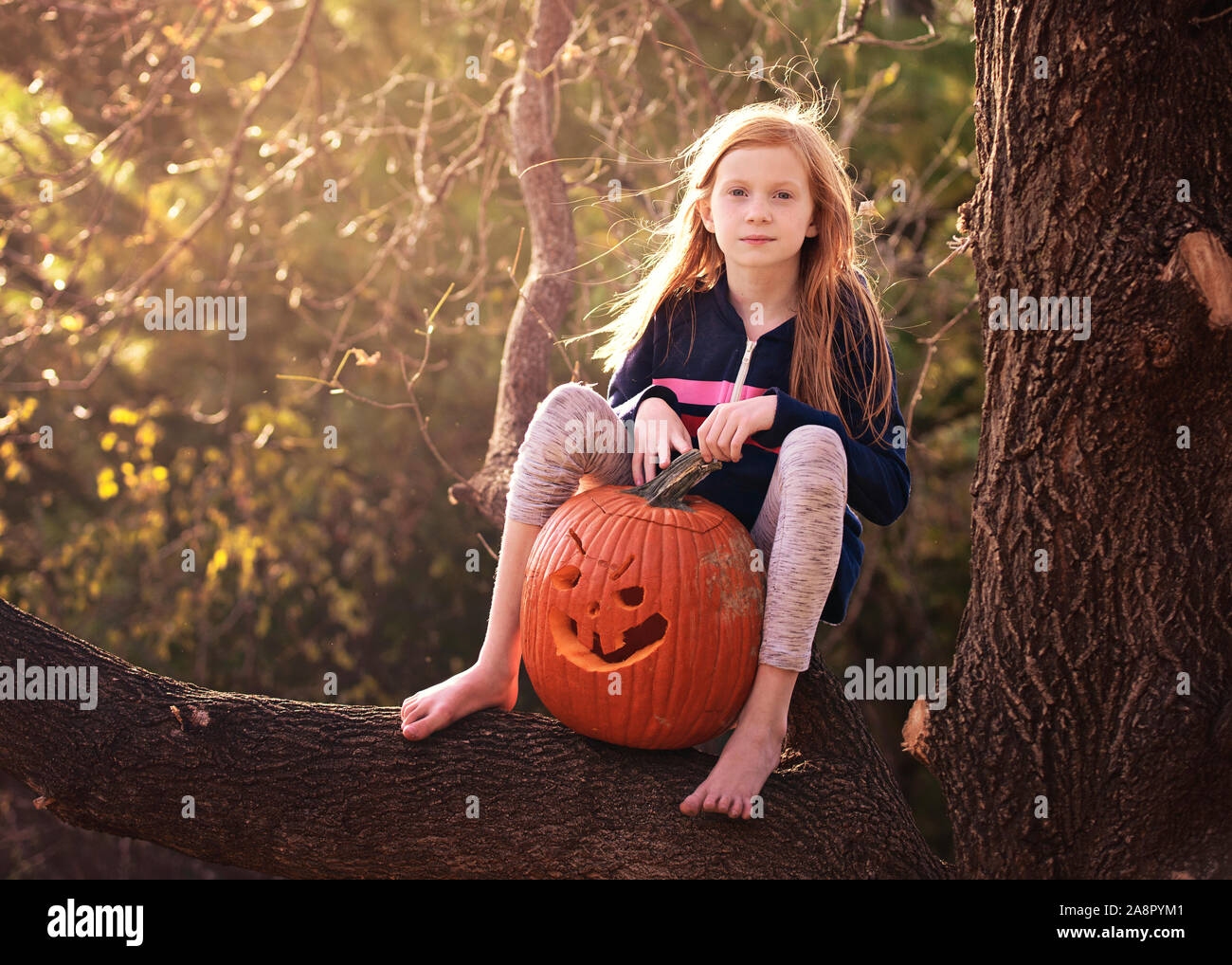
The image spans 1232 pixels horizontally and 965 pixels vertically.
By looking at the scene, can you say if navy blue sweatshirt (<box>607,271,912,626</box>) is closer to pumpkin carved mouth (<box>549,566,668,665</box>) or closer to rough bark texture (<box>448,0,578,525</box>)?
pumpkin carved mouth (<box>549,566,668,665</box>)

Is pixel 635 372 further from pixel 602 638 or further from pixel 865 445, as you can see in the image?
pixel 602 638

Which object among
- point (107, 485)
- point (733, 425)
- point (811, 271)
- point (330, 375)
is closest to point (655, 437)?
point (733, 425)

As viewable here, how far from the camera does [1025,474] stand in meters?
2.22

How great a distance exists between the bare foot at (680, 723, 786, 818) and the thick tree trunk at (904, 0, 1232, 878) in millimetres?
395

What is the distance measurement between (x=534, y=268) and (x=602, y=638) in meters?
1.58

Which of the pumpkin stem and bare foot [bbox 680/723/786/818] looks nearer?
bare foot [bbox 680/723/786/818]

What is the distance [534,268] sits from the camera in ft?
11.6

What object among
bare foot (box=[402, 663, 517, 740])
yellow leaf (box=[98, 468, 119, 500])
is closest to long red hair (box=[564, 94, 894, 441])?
bare foot (box=[402, 663, 517, 740])

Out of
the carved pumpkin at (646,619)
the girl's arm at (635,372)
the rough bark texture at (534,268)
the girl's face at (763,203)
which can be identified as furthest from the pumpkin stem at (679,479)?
the rough bark texture at (534,268)

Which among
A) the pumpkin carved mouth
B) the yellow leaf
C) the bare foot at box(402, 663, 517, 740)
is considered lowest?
the bare foot at box(402, 663, 517, 740)

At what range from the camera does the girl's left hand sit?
2.27 m

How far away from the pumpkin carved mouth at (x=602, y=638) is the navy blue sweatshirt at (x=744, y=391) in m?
0.38

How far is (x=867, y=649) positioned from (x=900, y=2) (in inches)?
153

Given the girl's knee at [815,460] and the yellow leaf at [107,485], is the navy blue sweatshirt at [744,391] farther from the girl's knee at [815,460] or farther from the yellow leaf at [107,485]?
Result: the yellow leaf at [107,485]
